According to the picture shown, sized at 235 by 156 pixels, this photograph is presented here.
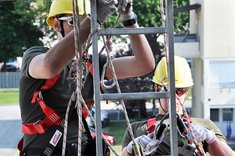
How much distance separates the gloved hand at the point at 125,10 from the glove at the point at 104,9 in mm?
102

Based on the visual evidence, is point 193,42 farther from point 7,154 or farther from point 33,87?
point 33,87

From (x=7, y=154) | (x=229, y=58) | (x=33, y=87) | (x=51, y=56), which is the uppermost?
(x=51, y=56)

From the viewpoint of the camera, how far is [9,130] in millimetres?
19688

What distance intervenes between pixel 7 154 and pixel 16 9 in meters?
13.4

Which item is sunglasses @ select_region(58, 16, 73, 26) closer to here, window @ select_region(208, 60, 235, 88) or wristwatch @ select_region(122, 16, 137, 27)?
wristwatch @ select_region(122, 16, 137, 27)

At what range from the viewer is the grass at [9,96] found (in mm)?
28203

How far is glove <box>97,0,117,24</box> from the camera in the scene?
6.46 ft

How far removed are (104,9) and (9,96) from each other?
29.5 m

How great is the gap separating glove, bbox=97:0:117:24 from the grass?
26497 mm

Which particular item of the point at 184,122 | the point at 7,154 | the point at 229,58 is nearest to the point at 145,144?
the point at 184,122

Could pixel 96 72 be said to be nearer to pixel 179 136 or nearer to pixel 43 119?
pixel 179 136

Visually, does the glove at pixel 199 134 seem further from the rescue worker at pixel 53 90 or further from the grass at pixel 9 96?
the grass at pixel 9 96

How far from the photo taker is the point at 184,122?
246 cm

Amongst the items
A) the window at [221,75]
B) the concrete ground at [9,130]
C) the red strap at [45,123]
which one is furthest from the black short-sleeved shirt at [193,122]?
→ the window at [221,75]
